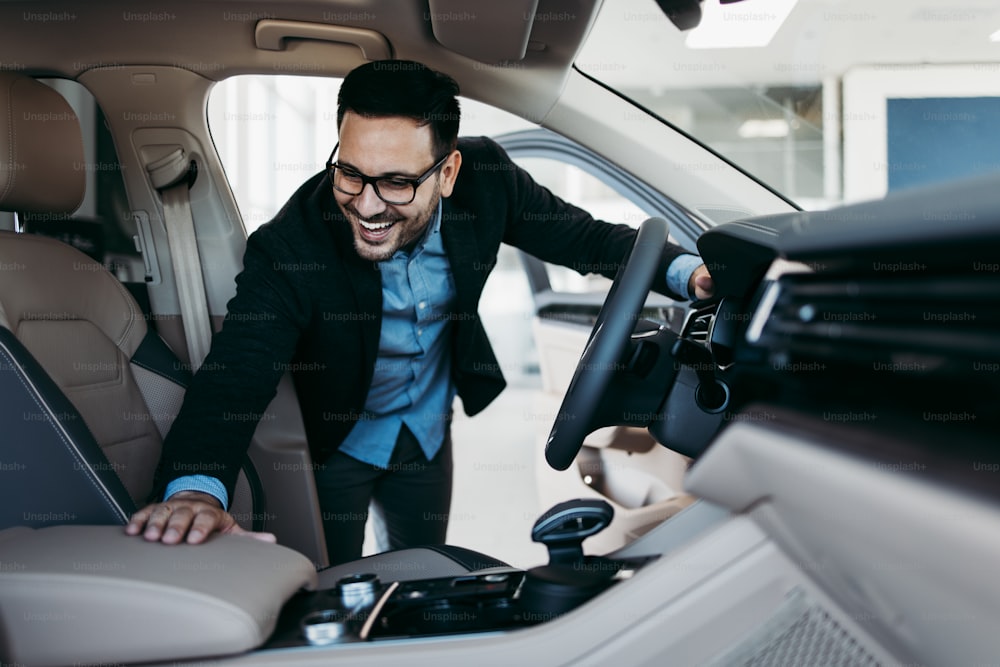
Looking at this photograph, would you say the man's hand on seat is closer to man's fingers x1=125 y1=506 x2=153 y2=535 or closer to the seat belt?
man's fingers x1=125 y1=506 x2=153 y2=535

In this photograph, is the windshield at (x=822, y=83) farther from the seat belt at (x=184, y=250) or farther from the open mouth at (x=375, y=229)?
the seat belt at (x=184, y=250)

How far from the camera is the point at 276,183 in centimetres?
588

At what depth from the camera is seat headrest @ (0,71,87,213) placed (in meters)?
1.29

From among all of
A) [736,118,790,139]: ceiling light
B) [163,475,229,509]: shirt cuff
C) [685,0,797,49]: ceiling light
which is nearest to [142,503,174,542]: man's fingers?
[163,475,229,509]: shirt cuff

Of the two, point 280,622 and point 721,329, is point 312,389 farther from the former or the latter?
point 721,329

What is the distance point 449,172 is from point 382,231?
225 mm

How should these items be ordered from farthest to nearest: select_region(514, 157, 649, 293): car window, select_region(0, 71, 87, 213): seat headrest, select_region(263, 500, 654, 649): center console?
select_region(514, 157, 649, 293): car window < select_region(0, 71, 87, 213): seat headrest < select_region(263, 500, 654, 649): center console

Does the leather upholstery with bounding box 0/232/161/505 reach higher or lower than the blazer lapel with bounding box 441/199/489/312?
lower

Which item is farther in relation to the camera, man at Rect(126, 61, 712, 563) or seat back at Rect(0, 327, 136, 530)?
man at Rect(126, 61, 712, 563)

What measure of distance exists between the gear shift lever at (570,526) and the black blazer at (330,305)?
0.54 metres

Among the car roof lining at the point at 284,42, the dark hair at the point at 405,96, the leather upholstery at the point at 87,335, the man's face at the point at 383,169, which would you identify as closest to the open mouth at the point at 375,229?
the man's face at the point at 383,169

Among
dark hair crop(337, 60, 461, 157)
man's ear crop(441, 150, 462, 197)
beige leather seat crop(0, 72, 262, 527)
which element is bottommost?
beige leather seat crop(0, 72, 262, 527)

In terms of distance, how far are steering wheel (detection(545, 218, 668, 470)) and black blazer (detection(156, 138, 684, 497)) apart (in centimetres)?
43

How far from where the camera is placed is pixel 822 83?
1537 millimetres
